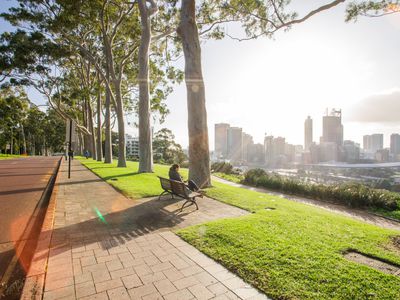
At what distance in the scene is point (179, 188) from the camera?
7.11 metres

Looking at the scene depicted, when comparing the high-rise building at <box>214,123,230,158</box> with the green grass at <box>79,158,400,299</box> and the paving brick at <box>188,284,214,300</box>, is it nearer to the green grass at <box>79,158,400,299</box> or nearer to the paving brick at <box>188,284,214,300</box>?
the green grass at <box>79,158,400,299</box>

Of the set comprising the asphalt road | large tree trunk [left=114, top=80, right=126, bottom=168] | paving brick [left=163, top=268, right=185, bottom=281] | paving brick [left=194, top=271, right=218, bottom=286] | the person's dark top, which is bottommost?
the asphalt road

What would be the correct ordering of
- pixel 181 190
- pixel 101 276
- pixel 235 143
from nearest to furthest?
pixel 101 276 < pixel 181 190 < pixel 235 143

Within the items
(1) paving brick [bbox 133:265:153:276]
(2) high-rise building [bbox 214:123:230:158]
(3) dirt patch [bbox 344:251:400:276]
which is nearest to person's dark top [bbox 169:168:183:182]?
(1) paving brick [bbox 133:265:153:276]

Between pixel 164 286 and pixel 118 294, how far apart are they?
1.78 feet

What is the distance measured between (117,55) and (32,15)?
7.20m

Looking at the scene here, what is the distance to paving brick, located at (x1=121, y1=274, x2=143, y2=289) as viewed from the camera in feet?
10.4

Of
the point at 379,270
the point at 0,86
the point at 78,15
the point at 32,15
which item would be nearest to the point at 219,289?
the point at 379,270

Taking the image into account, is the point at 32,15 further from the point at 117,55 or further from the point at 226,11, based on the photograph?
the point at 226,11

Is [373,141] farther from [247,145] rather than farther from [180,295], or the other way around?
[180,295]

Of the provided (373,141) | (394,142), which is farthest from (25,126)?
(373,141)

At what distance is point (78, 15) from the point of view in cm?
1839

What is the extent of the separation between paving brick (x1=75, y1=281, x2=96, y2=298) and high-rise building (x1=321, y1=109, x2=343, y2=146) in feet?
179

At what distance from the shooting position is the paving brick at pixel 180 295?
114 inches
